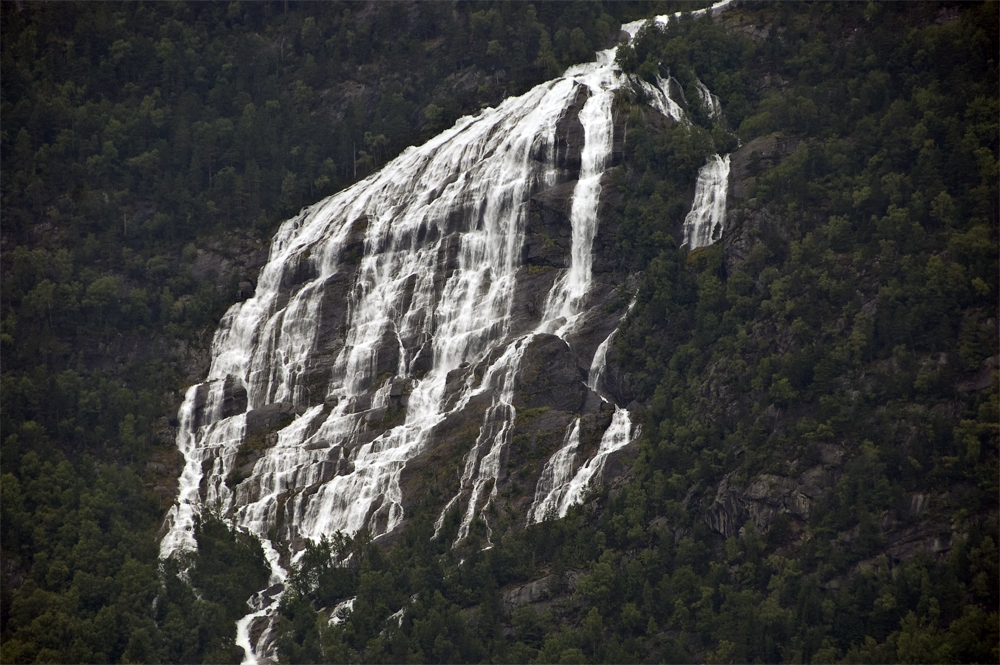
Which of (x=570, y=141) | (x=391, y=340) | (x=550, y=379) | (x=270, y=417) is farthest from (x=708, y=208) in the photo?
(x=270, y=417)

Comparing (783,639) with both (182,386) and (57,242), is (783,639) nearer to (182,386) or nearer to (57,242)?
(182,386)

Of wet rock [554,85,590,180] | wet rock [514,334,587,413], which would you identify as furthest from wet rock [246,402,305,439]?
wet rock [554,85,590,180]

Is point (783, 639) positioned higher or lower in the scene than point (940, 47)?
lower

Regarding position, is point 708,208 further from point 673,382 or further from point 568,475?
point 568,475

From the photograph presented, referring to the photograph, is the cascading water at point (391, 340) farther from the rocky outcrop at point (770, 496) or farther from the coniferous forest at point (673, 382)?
the rocky outcrop at point (770, 496)

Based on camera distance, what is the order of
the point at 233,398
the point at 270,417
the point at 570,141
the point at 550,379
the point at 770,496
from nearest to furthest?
the point at 770,496, the point at 550,379, the point at 270,417, the point at 233,398, the point at 570,141

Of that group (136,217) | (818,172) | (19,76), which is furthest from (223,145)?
(818,172)

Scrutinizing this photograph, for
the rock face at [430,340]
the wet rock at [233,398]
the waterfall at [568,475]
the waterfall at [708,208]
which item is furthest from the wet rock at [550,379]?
the wet rock at [233,398]
